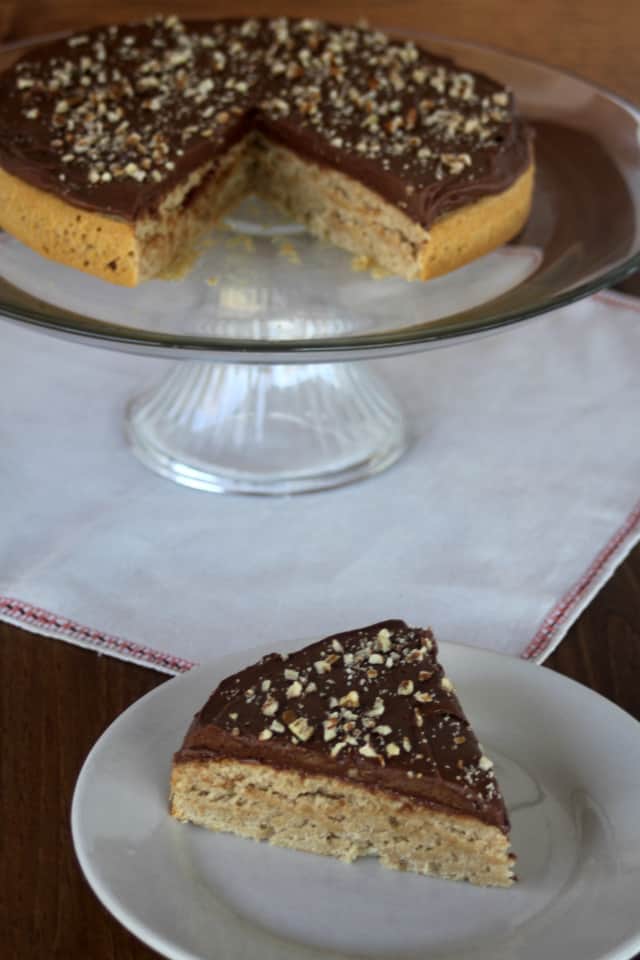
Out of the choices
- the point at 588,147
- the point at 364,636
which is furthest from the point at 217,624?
the point at 588,147

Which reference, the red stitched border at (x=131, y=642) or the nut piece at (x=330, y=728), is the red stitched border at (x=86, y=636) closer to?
the red stitched border at (x=131, y=642)

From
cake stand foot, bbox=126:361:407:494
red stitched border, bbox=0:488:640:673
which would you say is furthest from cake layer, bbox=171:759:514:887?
cake stand foot, bbox=126:361:407:494

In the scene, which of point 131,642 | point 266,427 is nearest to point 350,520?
point 266,427

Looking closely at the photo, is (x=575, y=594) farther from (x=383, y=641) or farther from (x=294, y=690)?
(x=294, y=690)

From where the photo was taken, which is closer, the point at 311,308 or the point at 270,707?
the point at 270,707

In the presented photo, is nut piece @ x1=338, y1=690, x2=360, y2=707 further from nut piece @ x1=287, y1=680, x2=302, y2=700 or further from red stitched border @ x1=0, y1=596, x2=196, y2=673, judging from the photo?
red stitched border @ x1=0, y1=596, x2=196, y2=673

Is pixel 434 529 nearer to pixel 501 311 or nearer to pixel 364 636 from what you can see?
pixel 501 311

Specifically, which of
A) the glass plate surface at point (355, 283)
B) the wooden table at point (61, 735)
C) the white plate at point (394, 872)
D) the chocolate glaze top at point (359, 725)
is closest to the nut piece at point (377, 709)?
the chocolate glaze top at point (359, 725)
